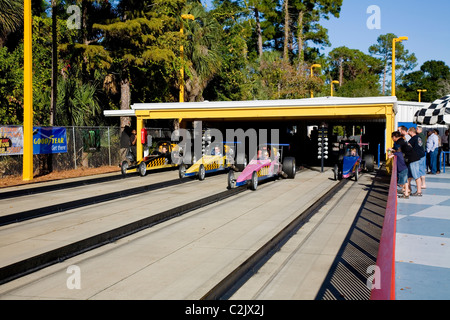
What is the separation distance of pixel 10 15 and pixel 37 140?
6.01m

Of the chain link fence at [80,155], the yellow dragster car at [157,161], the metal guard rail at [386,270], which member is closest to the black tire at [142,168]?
the yellow dragster car at [157,161]

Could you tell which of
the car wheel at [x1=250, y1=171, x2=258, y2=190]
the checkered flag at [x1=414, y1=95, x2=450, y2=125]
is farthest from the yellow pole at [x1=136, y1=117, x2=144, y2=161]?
the checkered flag at [x1=414, y1=95, x2=450, y2=125]

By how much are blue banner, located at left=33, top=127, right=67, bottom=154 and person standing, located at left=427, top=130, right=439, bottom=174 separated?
14.8 m

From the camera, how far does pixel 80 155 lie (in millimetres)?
20297

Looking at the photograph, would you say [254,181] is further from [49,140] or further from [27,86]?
[49,140]

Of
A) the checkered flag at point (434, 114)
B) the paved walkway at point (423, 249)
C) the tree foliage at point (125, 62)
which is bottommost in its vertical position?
the paved walkway at point (423, 249)

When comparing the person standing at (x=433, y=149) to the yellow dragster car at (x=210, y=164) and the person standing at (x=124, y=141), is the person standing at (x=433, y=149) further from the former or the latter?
the person standing at (x=124, y=141)

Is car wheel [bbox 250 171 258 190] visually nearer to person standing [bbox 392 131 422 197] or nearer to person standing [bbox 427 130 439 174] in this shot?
person standing [bbox 392 131 422 197]

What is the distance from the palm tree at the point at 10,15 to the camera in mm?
18609

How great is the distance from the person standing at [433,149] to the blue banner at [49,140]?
14806 mm

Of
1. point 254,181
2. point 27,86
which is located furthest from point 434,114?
point 27,86
